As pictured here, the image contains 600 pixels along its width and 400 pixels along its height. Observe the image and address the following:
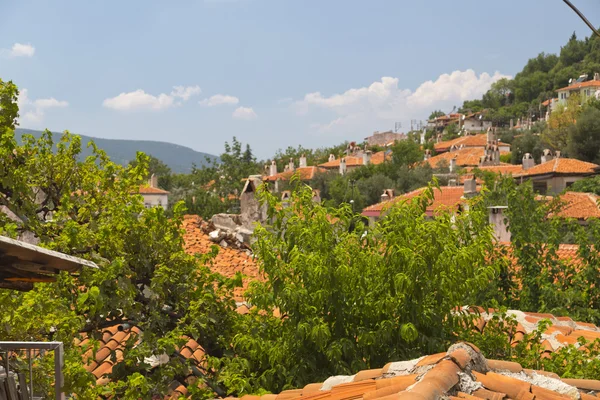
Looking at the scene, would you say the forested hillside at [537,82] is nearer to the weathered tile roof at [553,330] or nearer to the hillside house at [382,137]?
the hillside house at [382,137]

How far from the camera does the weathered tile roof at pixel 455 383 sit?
4.05m

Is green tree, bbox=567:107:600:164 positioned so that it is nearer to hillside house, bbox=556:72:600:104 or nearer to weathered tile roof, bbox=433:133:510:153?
weathered tile roof, bbox=433:133:510:153

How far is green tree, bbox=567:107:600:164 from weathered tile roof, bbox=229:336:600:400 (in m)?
51.1

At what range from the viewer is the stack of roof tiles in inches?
160

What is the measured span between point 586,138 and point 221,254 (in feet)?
154

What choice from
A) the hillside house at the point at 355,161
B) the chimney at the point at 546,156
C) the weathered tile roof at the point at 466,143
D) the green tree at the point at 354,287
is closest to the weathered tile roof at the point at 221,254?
the green tree at the point at 354,287

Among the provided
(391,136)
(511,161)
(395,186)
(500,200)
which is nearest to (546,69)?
(391,136)

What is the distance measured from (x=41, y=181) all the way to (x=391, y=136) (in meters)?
115

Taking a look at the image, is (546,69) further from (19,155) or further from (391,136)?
(19,155)

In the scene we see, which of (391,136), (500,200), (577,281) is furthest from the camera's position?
(391,136)

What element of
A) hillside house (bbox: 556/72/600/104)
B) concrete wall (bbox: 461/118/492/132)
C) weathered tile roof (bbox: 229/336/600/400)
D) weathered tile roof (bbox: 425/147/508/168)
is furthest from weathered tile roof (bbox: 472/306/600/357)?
concrete wall (bbox: 461/118/492/132)

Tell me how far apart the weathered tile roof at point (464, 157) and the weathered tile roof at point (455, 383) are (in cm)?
5964

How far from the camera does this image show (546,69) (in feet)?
422

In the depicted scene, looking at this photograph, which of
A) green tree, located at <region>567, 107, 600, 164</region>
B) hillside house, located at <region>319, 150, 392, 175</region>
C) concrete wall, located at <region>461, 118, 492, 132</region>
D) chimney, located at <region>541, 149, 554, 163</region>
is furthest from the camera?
concrete wall, located at <region>461, 118, 492, 132</region>
